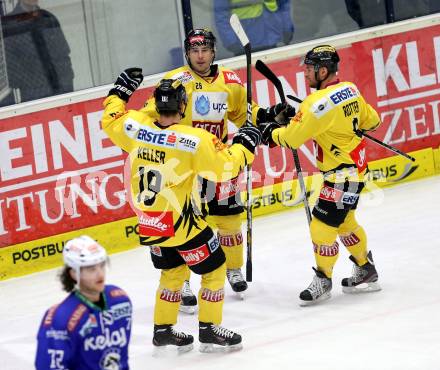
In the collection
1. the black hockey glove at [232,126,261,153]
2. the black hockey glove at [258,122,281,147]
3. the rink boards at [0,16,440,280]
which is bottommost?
the rink boards at [0,16,440,280]

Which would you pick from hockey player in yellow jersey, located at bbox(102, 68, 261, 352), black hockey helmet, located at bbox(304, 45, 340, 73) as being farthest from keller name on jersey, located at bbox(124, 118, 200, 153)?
black hockey helmet, located at bbox(304, 45, 340, 73)

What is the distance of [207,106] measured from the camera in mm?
7082

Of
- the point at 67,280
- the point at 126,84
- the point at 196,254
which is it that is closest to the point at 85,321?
the point at 67,280

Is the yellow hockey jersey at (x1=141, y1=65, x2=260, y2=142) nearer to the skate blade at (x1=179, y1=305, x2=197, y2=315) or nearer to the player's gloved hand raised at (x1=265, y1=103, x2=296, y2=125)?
the player's gloved hand raised at (x1=265, y1=103, x2=296, y2=125)

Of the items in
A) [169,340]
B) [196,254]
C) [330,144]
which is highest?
[330,144]

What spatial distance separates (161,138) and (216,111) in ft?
4.31

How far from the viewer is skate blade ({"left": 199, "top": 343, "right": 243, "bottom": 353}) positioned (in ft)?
20.2

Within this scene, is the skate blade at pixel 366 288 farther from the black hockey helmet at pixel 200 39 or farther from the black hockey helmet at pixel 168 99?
the black hockey helmet at pixel 168 99

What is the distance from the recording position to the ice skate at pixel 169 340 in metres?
6.18

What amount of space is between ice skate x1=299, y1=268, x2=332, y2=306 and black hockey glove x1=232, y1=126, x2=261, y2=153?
1104mm

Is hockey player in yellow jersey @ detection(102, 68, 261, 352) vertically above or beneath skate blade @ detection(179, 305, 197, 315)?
above

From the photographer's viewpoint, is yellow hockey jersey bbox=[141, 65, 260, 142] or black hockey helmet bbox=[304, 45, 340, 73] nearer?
black hockey helmet bbox=[304, 45, 340, 73]

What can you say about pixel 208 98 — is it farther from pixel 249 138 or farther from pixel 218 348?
pixel 218 348

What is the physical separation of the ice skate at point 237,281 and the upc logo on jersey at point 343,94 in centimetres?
131
